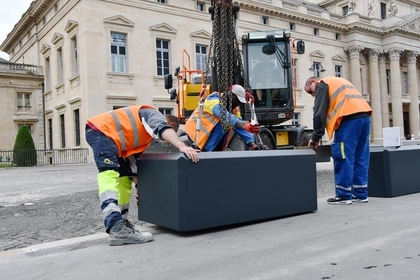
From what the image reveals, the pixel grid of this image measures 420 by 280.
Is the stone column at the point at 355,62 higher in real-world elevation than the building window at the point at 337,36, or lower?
lower

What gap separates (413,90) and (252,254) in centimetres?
4916

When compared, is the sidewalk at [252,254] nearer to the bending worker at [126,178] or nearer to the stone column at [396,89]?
the bending worker at [126,178]

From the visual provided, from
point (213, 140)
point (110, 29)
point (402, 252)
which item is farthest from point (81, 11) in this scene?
point (402, 252)

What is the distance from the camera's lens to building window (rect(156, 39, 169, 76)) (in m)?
28.5

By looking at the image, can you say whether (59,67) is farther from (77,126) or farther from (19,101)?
(77,126)

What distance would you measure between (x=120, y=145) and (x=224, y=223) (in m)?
1.38

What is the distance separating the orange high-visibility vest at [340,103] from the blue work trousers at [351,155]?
0.43 ft

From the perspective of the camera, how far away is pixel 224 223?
4699 millimetres

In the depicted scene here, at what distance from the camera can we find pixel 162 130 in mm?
4227

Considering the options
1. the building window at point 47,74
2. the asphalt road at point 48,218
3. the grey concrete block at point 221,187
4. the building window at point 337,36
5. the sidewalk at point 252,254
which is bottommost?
the sidewalk at point 252,254

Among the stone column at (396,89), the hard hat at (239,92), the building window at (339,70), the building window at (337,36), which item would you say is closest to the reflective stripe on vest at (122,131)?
the hard hat at (239,92)

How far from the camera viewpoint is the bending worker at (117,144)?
13.8 feet

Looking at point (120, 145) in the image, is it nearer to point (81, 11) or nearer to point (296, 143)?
point (296, 143)

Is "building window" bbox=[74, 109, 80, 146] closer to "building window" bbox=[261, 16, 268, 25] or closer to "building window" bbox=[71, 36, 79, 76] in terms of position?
"building window" bbox=[71, 36, 79, 76]
